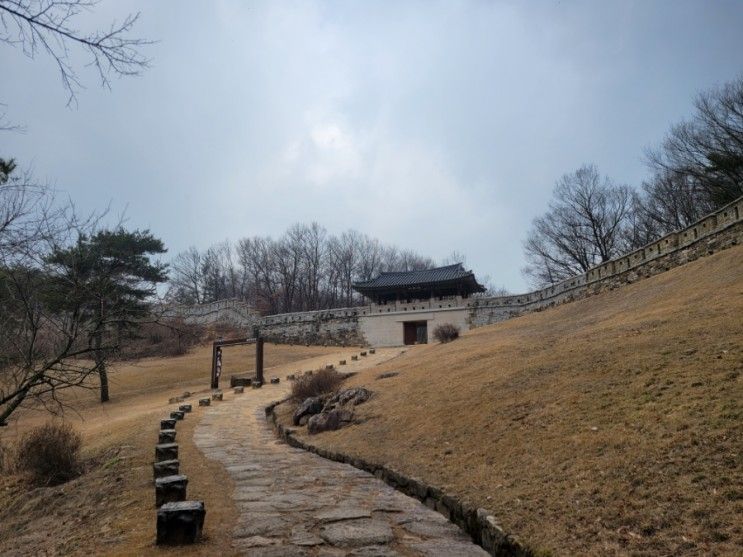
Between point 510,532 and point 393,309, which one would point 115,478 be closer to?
point 510,532

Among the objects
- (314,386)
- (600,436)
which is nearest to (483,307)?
(314,386)

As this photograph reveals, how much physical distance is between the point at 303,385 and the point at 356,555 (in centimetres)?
939

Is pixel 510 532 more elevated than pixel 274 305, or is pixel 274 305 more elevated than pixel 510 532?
pixel 274 305

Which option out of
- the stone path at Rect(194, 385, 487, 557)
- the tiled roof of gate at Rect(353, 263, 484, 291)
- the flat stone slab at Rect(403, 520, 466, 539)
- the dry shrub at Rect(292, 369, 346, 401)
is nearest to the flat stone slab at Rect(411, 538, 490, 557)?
the stone path at Rect(194, 385, 487, 557)

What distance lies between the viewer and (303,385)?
12.6 meters

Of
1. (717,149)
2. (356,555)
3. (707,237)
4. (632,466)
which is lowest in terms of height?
(356,555)

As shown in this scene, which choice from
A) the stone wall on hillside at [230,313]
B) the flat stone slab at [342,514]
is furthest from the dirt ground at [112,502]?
the stone wall on hillside at [230,313]

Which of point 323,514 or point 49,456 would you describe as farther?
point 49,456

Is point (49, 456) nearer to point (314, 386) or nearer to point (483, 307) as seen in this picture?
point (314, 386)

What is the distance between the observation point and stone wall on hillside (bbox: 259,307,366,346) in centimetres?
3656

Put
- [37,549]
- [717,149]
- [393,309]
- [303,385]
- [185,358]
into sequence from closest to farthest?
[37,549], [303,385], [717,149], [185,358], [393,309]

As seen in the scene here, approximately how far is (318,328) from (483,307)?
12.4 m

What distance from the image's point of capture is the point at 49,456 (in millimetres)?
8266

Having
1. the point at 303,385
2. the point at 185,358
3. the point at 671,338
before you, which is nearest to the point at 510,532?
the point at 671,338
